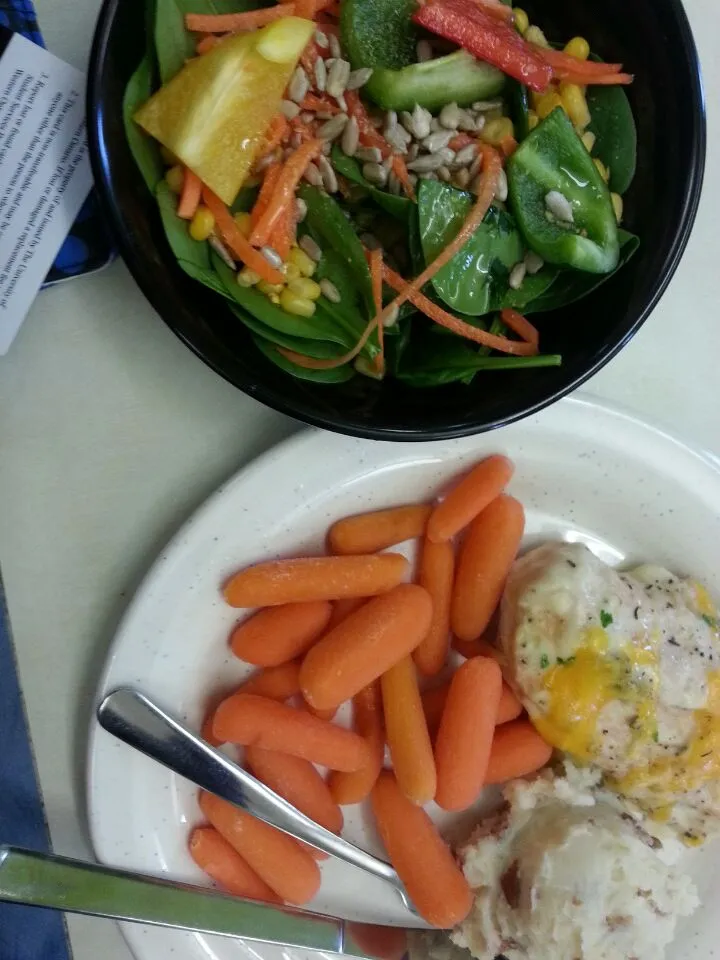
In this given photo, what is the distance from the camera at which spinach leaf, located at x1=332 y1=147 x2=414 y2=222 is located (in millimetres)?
870

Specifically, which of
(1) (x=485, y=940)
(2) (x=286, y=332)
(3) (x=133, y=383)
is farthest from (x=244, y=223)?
(1) (x=485, y=940)

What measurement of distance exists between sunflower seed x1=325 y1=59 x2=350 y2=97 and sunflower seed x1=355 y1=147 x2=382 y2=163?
61 millimetres

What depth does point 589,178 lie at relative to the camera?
89cm

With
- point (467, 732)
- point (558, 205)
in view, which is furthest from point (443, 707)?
point (558, 205)

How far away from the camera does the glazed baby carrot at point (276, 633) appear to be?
1071mm

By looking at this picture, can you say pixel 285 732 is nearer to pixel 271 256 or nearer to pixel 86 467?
pixel 86 467

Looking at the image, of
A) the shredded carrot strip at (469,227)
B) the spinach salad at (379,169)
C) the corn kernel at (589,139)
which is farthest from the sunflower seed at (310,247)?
the corn kernel at (589,139)

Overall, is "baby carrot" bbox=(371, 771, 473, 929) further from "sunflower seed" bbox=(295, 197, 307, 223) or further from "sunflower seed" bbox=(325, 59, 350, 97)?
"sunflower seed" bbox=(325, 59, 350, 97)

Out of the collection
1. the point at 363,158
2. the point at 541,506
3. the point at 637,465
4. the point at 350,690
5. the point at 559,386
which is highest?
the point at 363,158

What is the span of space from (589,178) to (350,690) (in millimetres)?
666

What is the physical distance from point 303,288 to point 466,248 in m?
0.18

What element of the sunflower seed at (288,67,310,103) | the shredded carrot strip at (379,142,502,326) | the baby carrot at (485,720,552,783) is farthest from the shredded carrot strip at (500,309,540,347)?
the baby carrot at (485,720,552,783)

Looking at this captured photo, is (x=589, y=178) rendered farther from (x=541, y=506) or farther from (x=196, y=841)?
(x=196, y=841)

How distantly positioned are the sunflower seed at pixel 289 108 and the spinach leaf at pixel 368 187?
55 mm
